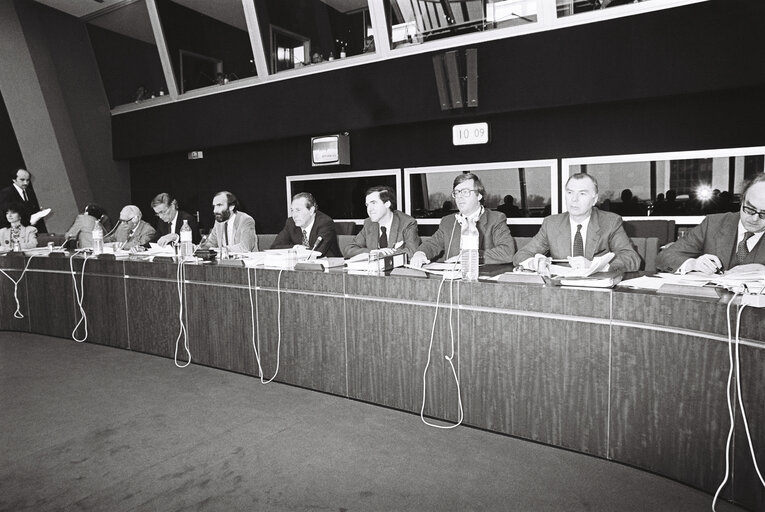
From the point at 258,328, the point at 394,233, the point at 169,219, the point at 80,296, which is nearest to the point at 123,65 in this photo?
the point at 169,219

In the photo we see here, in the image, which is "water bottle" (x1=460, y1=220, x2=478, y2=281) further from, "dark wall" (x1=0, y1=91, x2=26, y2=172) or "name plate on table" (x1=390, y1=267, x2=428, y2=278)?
"dark wall" (x1=0, y1=91, x2=26, y2=172)

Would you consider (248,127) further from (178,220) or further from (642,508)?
(642,508)

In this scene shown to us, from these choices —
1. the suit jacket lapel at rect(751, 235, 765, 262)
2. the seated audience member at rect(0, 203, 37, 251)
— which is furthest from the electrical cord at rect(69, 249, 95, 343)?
the suit jacket lapel at rect(751, 235, 765, 262)

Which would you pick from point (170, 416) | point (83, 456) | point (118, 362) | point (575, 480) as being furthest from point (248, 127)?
point (575, 480)

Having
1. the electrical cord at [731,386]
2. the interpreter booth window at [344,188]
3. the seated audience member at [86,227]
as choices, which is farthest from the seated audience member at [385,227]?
the seated audience member at [86,227]

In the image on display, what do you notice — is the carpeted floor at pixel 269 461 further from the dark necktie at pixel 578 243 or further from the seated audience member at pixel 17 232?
the seated audience member at pixel 17 232

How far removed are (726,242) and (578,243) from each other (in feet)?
2.25

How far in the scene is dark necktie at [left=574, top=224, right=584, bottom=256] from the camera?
301 centimetres

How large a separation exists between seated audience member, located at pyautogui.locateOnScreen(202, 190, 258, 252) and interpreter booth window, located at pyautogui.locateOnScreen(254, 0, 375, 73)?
5.69 feet

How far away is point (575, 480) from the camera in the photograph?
2020 millimetres

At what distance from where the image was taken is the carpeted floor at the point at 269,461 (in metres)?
1.90

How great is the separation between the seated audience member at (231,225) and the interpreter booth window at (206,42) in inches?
77.0

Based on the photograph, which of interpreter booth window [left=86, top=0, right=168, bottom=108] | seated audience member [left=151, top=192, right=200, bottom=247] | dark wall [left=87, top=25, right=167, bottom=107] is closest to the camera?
seated audience member [left=151, top=192, right=200, bottom=247]

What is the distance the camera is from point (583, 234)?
3.00m
